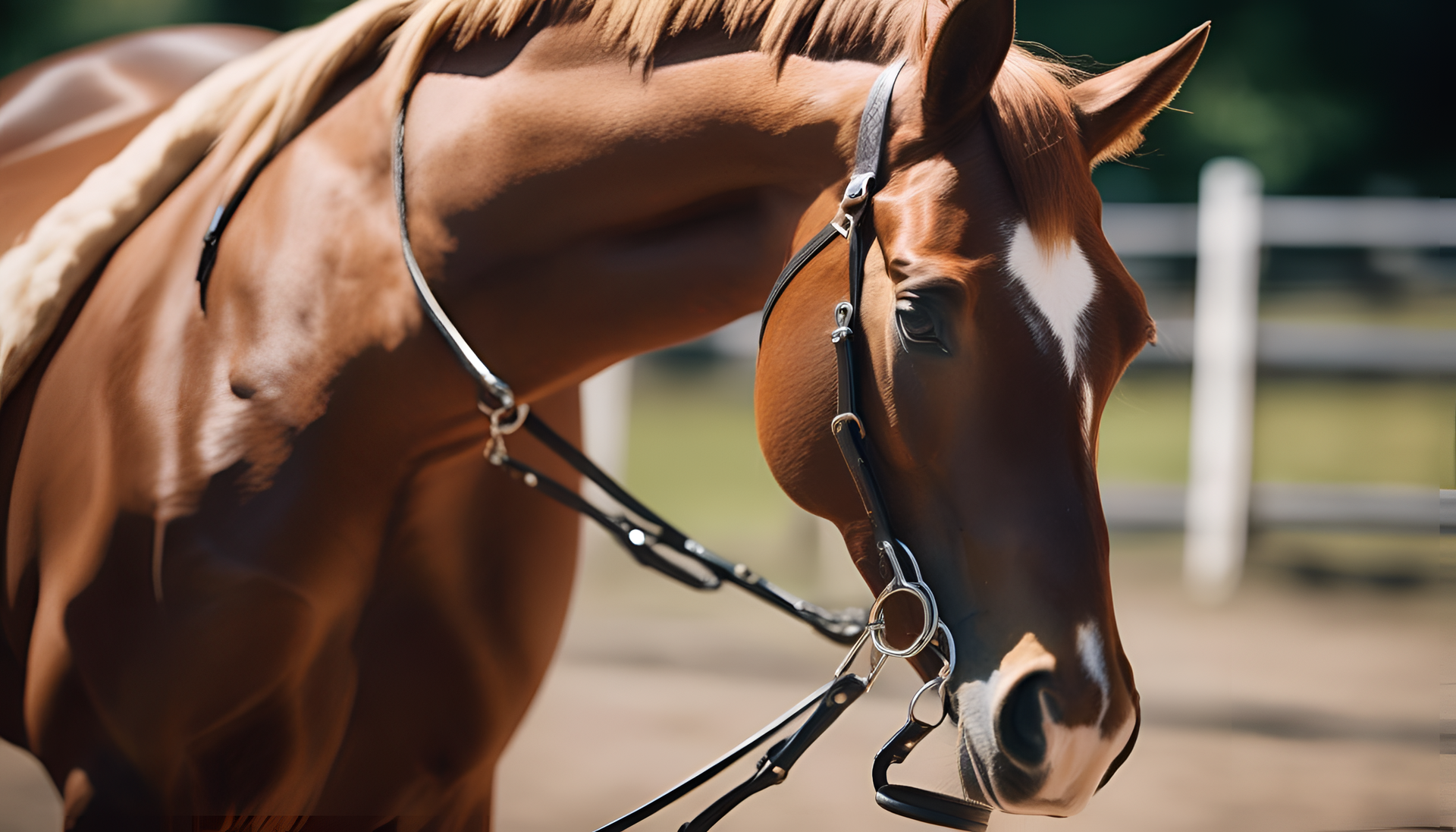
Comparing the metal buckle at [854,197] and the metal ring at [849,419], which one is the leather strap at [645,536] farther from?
the metal buckle at [854,197]

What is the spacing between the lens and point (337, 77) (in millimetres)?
1643

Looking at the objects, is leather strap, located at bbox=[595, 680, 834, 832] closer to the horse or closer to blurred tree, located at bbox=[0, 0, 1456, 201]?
the horse

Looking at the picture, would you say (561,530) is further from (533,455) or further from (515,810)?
(515,810)

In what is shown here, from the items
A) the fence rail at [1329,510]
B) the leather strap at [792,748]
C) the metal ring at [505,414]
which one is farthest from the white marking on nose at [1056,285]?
the fence rail at [1329,510]

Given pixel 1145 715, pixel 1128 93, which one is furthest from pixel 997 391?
pixel 1145 715

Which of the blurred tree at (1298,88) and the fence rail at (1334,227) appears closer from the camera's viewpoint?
the fence rail at (1334,227)

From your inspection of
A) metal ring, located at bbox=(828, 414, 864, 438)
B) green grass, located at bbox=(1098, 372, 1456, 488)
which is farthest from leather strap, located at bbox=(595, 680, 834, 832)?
green grass, located at bbox=(1098, 372, 1456, 488)

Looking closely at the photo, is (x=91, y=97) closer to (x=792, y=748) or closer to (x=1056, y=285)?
(x=792, y=748)

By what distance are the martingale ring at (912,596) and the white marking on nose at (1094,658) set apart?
151 mm

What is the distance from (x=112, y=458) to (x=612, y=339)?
2.35 ft

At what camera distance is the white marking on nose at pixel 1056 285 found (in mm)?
1185

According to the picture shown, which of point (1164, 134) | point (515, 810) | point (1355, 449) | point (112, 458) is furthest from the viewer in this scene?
point (1164, 134)

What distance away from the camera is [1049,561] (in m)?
1.17

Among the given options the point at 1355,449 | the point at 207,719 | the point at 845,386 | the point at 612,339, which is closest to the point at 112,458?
the point at 207,719
